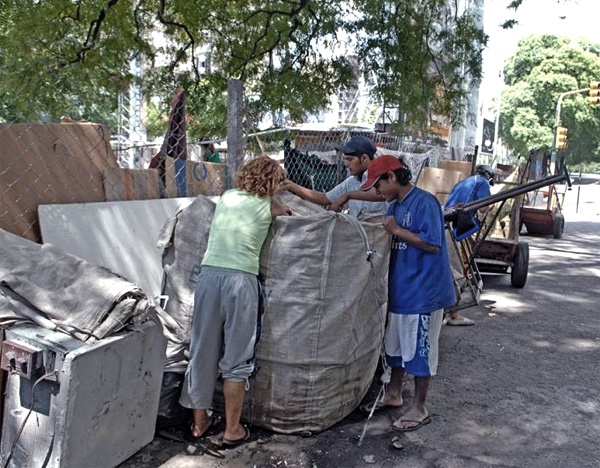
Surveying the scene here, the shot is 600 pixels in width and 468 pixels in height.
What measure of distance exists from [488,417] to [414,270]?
1.19 m

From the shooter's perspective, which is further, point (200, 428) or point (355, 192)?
point (355, 192)

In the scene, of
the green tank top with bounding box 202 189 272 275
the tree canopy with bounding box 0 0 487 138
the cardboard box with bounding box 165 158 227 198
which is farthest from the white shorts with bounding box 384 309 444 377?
the tree canopy with bounding box 0 0 487 138

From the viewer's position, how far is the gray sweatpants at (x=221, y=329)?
10.3ft

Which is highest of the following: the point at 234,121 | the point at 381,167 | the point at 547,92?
the point at 547,92

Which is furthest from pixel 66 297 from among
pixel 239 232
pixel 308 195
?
pixel 308 195

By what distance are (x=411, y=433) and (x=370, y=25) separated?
25.2ft

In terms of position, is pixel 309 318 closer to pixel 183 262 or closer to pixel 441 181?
pixel 183 262

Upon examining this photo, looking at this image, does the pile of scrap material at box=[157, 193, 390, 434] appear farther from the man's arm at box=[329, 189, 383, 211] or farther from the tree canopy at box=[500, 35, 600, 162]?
the tree canopy at box=[500, 35, 600, 162]

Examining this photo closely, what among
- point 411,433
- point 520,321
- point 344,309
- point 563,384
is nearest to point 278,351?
point 344,309

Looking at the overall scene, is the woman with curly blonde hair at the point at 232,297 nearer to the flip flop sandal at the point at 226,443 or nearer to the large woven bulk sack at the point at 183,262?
the flip flop sandal at the point at 226,443

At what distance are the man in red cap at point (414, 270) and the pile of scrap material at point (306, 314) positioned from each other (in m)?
0.19

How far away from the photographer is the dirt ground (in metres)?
3.29

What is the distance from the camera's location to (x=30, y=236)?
3.39 meters

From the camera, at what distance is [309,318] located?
10.9 feet
